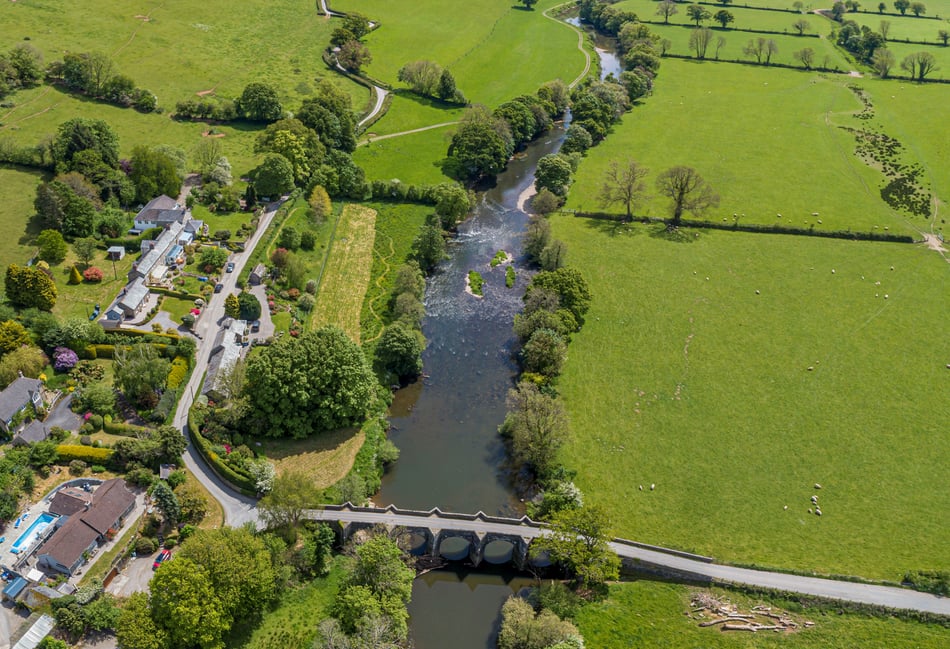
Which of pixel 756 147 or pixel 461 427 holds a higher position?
pixel 756 147

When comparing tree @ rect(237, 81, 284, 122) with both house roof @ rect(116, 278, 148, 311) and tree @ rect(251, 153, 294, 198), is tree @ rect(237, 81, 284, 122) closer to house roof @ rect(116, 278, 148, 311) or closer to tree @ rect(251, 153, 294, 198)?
tree @ rect(251, 153, 294, 198)

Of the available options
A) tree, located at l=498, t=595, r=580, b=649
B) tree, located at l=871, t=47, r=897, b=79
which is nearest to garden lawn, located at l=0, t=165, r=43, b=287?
tree, located at l=498, t=595, r=580, b=649

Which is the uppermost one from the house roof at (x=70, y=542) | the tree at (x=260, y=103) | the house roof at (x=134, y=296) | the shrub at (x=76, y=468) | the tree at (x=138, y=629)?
the tree at (x=260, y=103)

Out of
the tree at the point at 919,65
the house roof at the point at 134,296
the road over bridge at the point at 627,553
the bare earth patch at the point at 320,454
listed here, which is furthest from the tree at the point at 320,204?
the tree at the point at 919,65

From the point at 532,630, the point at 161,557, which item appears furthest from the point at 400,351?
the point at 532,630

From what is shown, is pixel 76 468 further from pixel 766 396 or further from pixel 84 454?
pixel 766 396

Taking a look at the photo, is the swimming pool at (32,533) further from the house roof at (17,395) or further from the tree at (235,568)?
the tree at (235,568)
